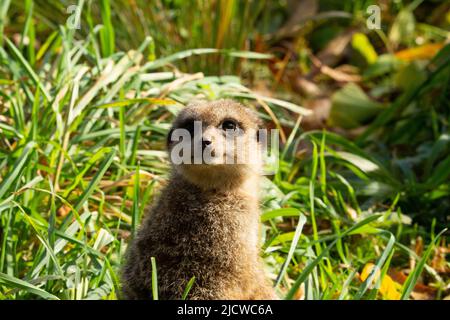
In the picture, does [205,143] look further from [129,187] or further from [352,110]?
[352,110]

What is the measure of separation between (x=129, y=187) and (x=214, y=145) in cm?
116

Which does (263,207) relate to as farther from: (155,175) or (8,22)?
(8,22)

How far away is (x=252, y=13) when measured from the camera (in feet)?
19.5

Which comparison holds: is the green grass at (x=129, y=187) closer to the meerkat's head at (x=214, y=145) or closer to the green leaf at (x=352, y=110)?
the meerkat's head at (x=214, y=145)

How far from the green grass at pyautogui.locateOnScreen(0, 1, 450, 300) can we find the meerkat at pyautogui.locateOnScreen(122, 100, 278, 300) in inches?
8.6

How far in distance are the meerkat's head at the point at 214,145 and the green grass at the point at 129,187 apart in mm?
361

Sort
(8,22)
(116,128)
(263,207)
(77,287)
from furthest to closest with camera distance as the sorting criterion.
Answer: (8,22) → (116,128) → (263,207) → (77,287)

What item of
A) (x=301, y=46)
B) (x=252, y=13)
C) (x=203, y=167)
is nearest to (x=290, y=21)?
(x=301, y=46)

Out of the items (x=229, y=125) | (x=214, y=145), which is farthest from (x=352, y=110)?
(x=214, y=145)

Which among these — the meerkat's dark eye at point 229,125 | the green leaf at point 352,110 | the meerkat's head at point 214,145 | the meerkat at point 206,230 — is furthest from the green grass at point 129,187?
the green leaf at point 352,110

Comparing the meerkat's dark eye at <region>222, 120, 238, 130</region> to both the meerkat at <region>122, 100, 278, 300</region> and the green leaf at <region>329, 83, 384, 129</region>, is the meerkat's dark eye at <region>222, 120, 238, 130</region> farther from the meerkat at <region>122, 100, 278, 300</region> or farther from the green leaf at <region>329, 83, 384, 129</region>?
the green leaf at <region>329, 83, 384, 129</region>

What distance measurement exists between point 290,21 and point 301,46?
0.25 meters

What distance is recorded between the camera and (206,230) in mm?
2998

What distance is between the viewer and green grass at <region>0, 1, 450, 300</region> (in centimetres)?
342
